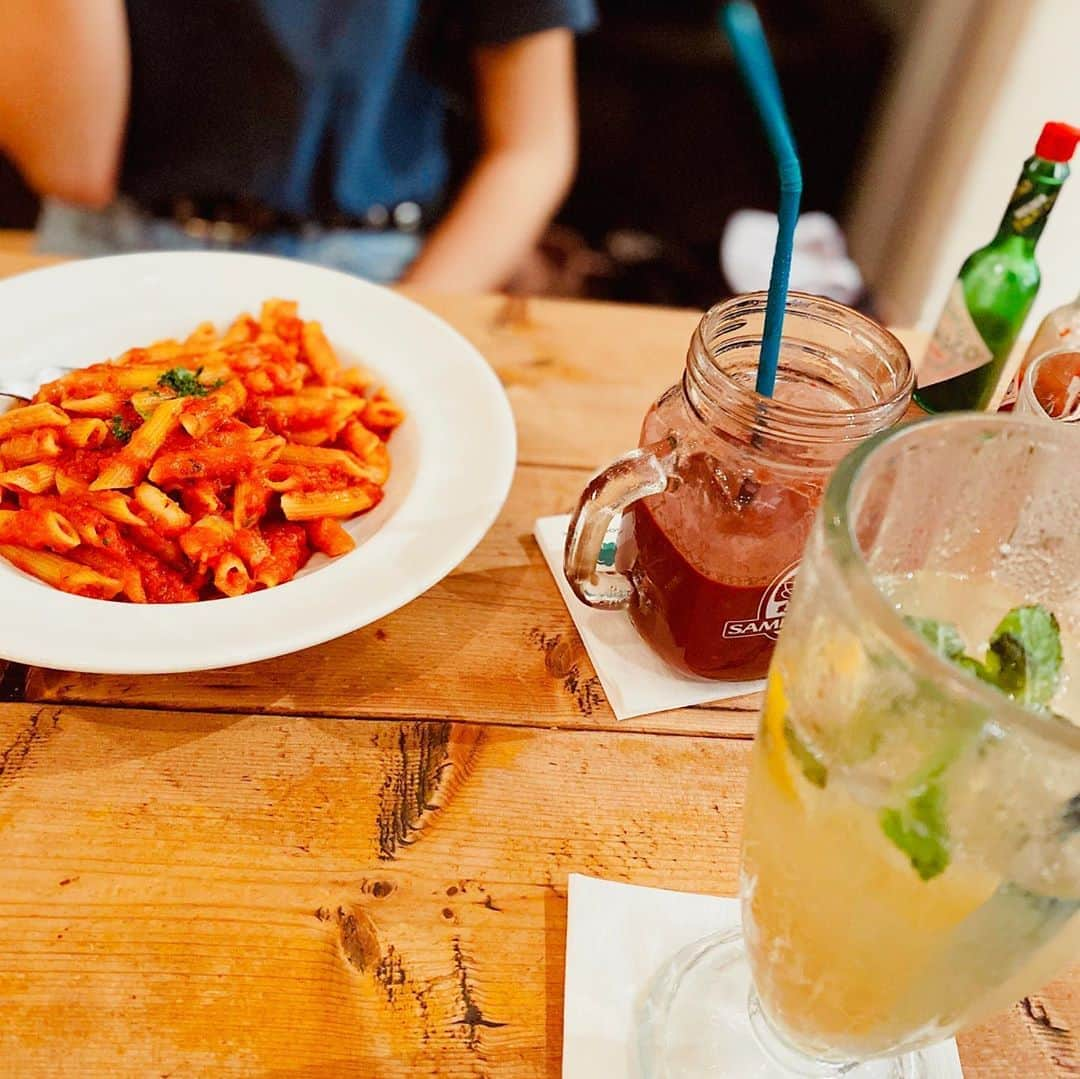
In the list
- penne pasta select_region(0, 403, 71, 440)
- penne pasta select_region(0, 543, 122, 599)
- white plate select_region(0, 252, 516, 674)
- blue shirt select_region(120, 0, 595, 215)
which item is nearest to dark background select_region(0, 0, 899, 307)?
blue shirt select_region(120, 0, 595, 215)

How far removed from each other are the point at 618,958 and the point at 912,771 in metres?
0.30

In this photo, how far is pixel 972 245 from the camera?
211 centimetres

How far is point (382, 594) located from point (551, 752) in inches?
6.8

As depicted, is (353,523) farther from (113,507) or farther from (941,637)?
(941,637)

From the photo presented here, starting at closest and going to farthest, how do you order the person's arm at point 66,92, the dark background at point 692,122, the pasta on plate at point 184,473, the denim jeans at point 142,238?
the pasta on plate at point 184,473
the person's arm at point 66,92
the denim jeans at point 142,238
the dark background at point 692,122

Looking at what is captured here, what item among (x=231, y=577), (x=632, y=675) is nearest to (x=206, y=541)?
(x=231, y=577)

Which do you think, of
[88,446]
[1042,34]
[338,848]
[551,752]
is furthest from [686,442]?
[1042,34]

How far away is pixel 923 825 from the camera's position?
1.32 ft

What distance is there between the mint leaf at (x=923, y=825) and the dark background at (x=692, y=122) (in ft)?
6.94

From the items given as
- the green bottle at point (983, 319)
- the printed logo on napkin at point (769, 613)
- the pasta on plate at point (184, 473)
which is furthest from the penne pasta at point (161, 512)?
the green bottle at point (983, 319)

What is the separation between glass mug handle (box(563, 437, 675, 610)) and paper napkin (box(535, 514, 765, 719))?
8cm

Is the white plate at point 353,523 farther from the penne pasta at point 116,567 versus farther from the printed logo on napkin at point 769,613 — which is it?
the printed logo on napkin at point 769,613

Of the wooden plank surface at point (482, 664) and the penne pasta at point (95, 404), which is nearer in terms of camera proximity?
the wooden plank surface at point (482, 664)

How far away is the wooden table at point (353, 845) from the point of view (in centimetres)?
58
